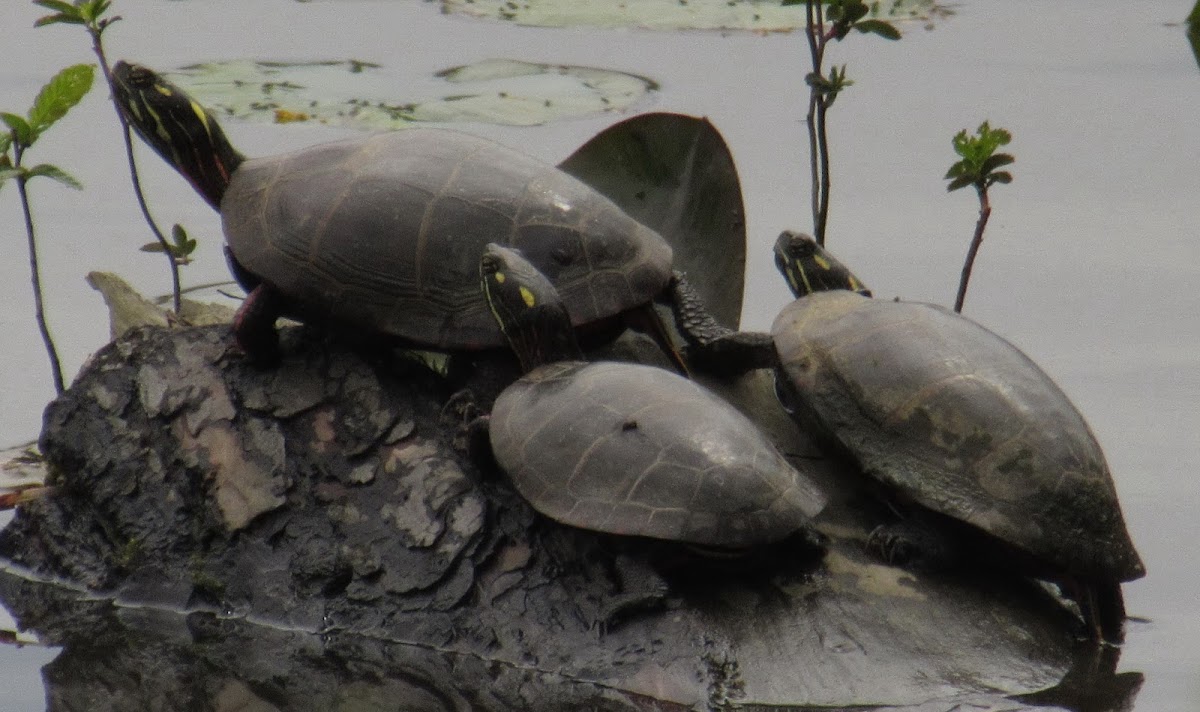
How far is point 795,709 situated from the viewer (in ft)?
9.57

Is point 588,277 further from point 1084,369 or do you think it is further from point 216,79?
point 216,79

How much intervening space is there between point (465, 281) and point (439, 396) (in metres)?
0.24

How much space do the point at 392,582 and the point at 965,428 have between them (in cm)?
109

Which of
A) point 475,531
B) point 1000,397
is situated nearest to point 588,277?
point 475,531

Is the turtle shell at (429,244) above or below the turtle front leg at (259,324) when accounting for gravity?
above

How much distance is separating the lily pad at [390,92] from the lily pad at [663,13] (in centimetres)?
21

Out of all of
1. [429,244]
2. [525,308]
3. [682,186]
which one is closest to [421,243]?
[429,244]

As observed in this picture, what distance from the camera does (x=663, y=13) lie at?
251 inches

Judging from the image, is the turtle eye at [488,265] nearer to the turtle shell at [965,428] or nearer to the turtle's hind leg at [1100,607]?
the turtle shell at [965,428]

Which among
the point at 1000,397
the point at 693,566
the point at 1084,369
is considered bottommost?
the point at 1084,369

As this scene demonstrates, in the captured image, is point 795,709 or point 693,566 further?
point 693,566

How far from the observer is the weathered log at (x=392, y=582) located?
3.01m

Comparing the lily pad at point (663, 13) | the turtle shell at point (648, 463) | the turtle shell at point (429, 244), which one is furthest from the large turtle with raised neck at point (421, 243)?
the lily pad at point (663, 13)

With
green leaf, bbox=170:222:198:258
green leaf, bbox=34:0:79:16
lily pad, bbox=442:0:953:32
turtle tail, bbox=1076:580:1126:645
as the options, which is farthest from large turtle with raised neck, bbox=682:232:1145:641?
lily pad, bbox=442:0:953:32
